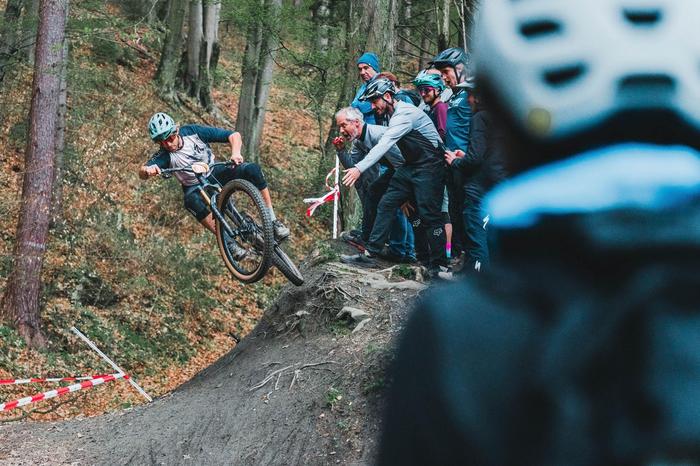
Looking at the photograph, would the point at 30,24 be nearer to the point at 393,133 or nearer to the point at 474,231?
the point at 393,133

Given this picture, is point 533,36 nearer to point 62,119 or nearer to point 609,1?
point 609,1

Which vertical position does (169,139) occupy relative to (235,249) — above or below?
above

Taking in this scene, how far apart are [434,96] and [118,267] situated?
8.90 metres

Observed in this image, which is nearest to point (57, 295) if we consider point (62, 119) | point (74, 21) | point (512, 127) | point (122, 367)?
point (122, 367)

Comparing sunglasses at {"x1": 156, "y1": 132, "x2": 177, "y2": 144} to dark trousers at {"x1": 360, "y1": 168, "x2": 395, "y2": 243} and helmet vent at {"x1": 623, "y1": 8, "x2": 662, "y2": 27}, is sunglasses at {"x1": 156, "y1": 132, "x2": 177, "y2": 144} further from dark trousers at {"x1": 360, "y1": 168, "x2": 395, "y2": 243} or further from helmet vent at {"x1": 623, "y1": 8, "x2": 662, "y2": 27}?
helmet vent at {"x1": 623, "y1": 8, "x2": 662, "y2": 27}

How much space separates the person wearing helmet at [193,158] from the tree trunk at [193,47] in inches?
595

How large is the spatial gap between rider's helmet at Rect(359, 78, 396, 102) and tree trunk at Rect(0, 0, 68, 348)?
20.3 feet

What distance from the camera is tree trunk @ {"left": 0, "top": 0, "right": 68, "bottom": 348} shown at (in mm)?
13859

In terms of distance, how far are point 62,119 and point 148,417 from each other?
6.48 meters

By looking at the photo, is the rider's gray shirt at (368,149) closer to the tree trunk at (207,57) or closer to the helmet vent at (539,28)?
the helmet vent at (539,28)

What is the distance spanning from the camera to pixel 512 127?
106 cm

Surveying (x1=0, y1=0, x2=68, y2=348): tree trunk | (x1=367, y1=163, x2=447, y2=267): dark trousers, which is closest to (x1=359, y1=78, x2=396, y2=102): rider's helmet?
(x1=367, y1=163, x2=447, y2=267): dark trousers

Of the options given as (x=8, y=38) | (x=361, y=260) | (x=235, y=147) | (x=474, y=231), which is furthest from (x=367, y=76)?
(x=8, y=38)

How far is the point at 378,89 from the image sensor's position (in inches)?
378
